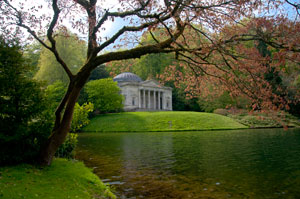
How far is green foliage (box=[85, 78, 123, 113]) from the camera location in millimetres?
44156

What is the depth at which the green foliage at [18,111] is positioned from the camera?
7934 mm

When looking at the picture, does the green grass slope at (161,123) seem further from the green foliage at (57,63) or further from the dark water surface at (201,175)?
the dark water surface at (201,175)

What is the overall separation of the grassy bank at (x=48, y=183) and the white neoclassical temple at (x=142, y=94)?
47.0m

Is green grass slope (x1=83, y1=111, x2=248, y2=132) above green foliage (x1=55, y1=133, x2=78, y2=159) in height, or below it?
below

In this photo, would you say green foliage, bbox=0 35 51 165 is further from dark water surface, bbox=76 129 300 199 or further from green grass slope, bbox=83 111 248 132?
green grass slope, bbox=83 111 248 132

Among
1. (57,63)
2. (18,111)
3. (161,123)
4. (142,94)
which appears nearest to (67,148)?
(18,111)

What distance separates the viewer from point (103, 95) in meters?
44.8

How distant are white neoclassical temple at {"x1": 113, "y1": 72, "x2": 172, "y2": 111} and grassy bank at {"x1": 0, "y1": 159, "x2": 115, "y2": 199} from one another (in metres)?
47.0

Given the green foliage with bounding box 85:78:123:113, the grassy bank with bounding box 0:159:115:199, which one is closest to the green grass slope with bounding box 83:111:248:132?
the green foliage with bounding box 85:78:123:113

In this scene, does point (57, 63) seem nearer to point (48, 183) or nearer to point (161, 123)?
point (161, 123)

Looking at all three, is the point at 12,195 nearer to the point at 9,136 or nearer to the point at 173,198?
the point at 9,136

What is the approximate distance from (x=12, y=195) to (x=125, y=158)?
7.65 metres

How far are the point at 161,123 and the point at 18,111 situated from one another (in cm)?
3013

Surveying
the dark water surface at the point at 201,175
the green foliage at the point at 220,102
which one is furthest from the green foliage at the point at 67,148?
the green foliage at the point at 220,102
